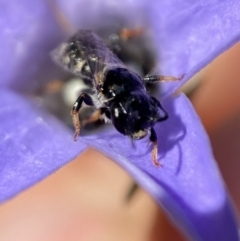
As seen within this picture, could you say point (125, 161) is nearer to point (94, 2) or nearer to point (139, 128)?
point (139, 128)

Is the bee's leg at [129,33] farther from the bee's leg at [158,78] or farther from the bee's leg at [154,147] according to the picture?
the bee's leg at [154,147]

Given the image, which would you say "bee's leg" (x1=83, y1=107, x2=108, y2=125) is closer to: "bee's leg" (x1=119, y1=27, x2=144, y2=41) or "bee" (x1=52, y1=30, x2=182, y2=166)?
"bee" (x1=52, y1=30, x2=182, y2=166)

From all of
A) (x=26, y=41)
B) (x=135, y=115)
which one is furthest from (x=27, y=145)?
(x=26, y=41)

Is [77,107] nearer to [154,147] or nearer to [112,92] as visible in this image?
[112,92]

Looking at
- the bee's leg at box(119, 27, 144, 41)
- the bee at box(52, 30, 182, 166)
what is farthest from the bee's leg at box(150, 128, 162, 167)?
the bee's leg at box(119, 27, 144, 41)

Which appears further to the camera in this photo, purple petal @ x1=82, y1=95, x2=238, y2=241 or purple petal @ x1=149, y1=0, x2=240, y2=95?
purple petal @ x1=149, y1=0, x2=240, y2=95

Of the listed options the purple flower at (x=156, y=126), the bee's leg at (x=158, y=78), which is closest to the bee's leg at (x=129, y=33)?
the purple flower at (x=156, y=126)
